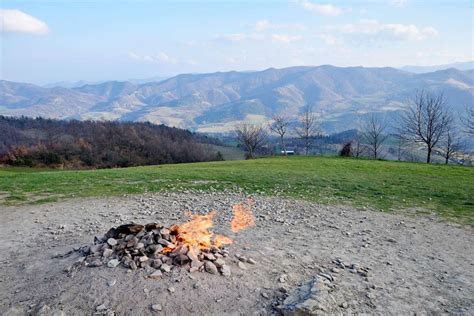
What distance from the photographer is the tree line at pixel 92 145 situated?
6775 centimetres

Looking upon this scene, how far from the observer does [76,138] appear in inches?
3300

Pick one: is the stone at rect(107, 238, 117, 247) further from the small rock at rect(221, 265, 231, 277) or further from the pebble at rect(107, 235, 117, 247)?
the small rock at rect(221, 265, 231, 277)

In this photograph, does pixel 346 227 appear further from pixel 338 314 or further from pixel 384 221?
pixel 338 314

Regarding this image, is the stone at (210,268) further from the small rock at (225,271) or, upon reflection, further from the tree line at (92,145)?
the tree line at (92,145)

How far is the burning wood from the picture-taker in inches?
274

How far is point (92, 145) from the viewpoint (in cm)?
8019

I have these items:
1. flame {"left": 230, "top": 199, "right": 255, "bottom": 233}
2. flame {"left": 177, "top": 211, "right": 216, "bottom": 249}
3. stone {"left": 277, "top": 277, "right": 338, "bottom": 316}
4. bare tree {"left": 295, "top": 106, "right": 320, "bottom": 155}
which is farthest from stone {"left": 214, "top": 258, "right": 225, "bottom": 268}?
bare tree {"left": 295, "top": 106, "right": 320, "bottom": 155}

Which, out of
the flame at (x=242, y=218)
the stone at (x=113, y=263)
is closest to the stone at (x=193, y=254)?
the stone at (x=113, y=263)

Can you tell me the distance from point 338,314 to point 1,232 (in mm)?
9970

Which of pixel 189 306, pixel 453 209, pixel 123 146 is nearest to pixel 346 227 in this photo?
pixel 453 209

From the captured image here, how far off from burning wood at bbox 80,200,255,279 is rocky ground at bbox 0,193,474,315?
16 centimetres

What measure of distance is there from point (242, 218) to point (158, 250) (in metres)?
5.72

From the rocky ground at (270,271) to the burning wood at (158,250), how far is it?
0.16 m

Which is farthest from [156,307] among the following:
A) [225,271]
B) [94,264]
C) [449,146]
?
[449,146]
